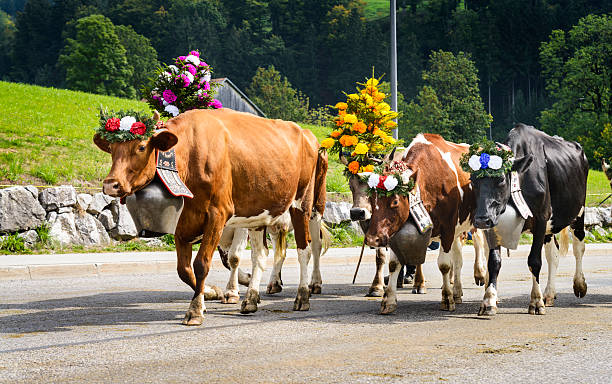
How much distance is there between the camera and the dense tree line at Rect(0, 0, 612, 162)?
375 ft

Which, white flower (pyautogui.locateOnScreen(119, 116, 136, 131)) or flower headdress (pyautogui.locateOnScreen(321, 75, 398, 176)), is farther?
flower headdress (pyautogui.locateOnScreen(321, 75, 398, 176))

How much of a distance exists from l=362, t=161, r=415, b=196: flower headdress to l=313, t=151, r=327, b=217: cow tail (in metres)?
1.57

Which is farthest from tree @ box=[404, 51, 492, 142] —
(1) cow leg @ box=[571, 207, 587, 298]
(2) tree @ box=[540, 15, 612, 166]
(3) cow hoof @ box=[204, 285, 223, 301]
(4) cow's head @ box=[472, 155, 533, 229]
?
(4) cow's head @ box=[472, 155, 533, 229]

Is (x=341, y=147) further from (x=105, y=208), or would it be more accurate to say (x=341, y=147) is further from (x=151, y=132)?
(x=105, y=208)

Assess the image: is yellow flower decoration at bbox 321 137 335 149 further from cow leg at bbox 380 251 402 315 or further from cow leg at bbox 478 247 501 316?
cow leg at bbox 478 247 501 316

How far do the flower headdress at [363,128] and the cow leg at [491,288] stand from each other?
1937 mm

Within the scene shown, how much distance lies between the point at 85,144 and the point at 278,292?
15035 millimetres

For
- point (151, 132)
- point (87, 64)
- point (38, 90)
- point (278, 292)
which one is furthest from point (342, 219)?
point (87, 64)

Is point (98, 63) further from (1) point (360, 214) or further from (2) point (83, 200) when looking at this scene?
(1) point (360, 214)

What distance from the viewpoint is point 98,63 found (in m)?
89.6

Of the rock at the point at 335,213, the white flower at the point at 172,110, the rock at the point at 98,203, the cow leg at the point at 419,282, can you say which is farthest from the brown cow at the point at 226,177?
the rock at the point at 335,213

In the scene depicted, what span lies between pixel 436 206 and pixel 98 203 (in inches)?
412

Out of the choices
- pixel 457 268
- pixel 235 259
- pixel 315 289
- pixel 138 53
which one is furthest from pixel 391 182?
pixel 138 53

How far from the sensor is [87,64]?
3563 inches
